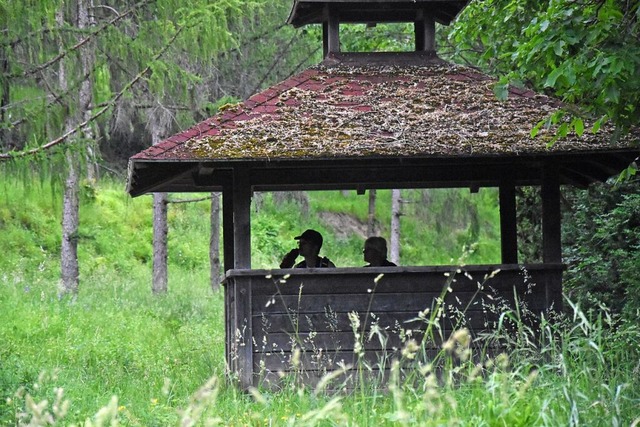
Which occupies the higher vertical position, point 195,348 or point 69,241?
point 69,241

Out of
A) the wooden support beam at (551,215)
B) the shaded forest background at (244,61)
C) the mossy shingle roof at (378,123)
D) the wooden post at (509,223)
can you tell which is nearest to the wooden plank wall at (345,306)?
the wooden support beam at (551,215)

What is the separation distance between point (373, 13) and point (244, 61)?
8850 millimetres

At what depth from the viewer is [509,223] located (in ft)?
36.6

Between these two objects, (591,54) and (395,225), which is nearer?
(591,54)

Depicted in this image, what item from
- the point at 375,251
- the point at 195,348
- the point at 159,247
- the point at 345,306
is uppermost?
the point at 159,247

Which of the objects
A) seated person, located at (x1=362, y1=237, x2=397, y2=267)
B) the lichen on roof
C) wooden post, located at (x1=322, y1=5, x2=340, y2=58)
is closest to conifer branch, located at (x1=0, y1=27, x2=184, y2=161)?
the lichen on roof

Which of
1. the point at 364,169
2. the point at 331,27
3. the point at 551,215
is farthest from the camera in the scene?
the point at 331,27

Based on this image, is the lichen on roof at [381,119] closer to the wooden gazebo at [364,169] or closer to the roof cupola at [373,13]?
the wooden gazebo at [364,169]

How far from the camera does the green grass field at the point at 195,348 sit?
545 centimetres

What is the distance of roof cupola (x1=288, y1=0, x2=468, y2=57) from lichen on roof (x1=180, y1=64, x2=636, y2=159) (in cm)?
56

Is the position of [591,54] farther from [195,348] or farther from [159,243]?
[159,243]

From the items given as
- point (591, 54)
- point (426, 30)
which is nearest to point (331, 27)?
point (426, 30)

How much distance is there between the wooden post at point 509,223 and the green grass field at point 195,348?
1.02m

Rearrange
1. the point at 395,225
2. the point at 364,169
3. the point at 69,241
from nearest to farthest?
the point at 364,169
the point at 69,241
the point at 395,225
